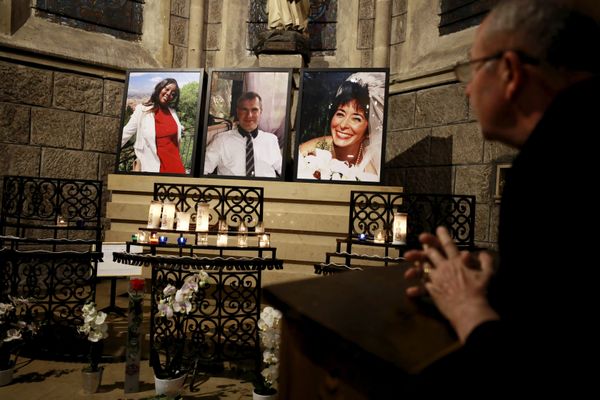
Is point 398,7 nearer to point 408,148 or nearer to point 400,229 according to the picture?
point 408,148

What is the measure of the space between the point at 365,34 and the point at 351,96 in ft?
5.64

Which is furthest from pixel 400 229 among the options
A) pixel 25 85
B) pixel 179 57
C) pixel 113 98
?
pixel 179 57

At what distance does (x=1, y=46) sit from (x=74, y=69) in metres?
0.79

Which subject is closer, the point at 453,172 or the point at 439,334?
the point at 439,334

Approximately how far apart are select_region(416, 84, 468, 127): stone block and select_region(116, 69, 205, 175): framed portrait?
9.25 ft

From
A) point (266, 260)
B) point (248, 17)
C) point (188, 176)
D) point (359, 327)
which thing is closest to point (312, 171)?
point (188, 176)

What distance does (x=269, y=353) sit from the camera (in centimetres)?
248

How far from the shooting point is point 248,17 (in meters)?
6.89

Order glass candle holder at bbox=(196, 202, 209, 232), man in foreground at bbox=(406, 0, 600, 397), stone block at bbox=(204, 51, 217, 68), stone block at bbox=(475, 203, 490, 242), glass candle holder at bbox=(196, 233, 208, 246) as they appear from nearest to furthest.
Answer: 1. man in foreground at bbox=(406, 0, 600, 397)
2. glass candle holder at bbox=(196, 202, 209, 232)
3. glass candle holder at bbox=(196, 233, 208, 246)
4. stone block at bbox=(475, 203, 490, 242)
5. stone block at bbox=(204, 51, 217, 68)

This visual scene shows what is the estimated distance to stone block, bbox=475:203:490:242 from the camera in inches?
191

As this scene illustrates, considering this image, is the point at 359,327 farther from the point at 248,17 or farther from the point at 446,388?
the point at 248,17

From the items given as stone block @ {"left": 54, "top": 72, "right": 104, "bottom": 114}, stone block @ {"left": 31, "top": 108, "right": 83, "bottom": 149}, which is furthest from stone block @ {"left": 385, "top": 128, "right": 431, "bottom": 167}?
stone block @ {"left": 31, "top": 108, "right": 83, "bottom": 149}

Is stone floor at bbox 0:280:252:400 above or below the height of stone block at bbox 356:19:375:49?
below

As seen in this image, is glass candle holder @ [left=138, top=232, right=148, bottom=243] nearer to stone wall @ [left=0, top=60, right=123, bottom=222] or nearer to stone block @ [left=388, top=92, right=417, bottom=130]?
stone wall @ [left=0, top=60, right=123, bottom=222]
